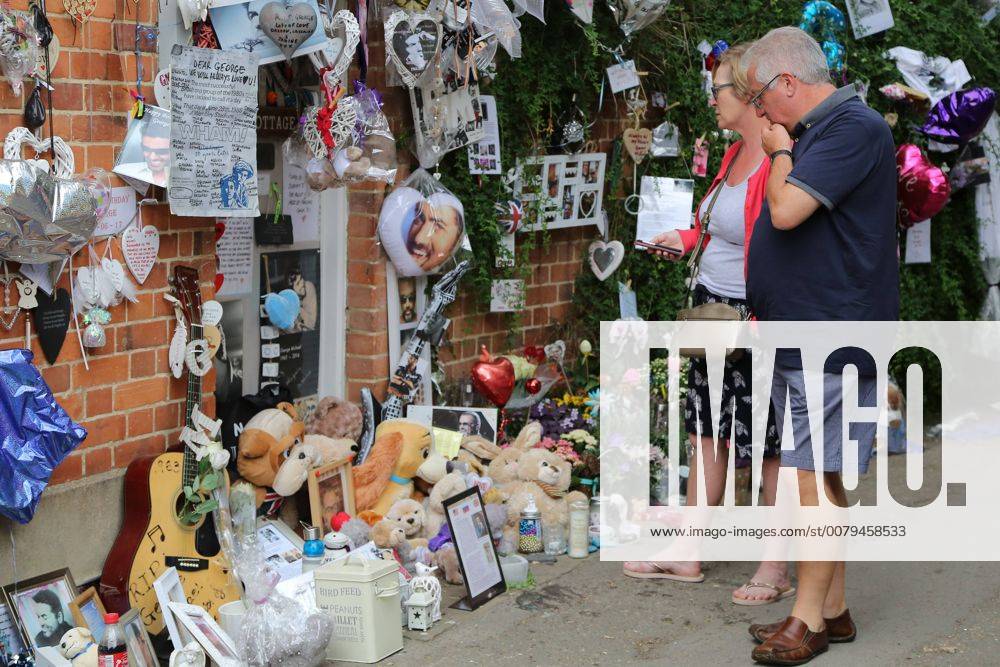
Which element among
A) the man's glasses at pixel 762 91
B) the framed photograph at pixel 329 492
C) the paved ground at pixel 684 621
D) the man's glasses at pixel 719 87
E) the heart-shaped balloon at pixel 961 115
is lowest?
the paved ground at pixel 684 621

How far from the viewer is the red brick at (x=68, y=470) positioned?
3984 mm

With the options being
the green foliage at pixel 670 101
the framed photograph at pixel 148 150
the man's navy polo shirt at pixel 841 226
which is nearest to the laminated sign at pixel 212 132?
the framed photograph at pixel 148 150

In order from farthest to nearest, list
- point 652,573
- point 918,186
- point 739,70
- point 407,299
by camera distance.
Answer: point 918,186, point 407,299, point 652,573, point 739,70

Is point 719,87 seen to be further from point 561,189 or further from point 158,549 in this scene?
point 158,549

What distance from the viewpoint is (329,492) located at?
16.1ft

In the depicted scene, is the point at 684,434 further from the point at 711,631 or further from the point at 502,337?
the point at 711,631

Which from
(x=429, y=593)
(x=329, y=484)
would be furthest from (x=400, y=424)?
(x=429, y=593)

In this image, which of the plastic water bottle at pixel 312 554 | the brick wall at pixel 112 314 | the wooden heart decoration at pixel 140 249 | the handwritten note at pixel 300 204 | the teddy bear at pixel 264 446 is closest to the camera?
the brick wall at pixel 112 314

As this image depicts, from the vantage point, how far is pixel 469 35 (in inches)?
214

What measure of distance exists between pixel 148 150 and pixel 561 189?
2.80 meters

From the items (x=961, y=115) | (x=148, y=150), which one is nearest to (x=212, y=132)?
(x=148, y=150)

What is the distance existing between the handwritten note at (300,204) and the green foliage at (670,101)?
0.68 meters

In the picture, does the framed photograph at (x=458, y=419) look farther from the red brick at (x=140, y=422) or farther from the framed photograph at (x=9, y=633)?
the framed photograph at (x=9, y=633)

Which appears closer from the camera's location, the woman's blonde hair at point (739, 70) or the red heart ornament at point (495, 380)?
the woman's blonde hair at point (739, 70)
